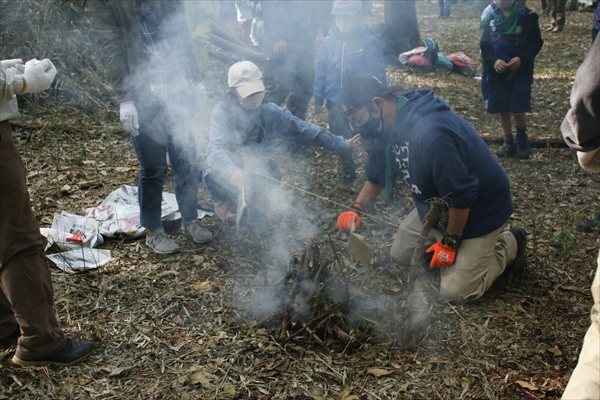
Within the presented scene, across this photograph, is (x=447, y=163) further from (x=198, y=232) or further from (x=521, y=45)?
(x=521, y=45)

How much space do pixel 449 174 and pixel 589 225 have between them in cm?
197

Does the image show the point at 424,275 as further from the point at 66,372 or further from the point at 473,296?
the point at 66,372

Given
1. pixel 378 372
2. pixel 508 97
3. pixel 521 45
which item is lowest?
pixel 378 372

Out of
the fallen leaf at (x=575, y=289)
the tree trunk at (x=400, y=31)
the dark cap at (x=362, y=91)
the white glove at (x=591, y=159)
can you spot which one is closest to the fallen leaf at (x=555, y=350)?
the fallen leaf at (x=575, y=289)

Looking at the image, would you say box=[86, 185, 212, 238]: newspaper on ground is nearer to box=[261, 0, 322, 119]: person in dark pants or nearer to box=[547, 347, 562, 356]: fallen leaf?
box=[261, 0, 322, 119]: person in dark pants

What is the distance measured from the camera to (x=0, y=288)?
274cm

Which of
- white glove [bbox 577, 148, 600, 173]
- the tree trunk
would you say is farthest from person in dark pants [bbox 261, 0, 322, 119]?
the tree trunk

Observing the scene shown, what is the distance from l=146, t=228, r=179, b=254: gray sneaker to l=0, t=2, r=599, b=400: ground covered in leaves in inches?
→ 2.7

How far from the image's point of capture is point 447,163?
9.82ft

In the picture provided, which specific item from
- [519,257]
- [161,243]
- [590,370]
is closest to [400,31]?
[519,257]

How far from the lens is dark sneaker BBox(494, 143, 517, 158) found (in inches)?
225

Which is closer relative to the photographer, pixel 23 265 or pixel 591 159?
pixel 591 159

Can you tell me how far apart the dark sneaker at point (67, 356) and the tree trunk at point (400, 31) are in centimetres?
903

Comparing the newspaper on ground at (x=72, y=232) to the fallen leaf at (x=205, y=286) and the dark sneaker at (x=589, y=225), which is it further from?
the dark sneaker at (x=589, y=225)
